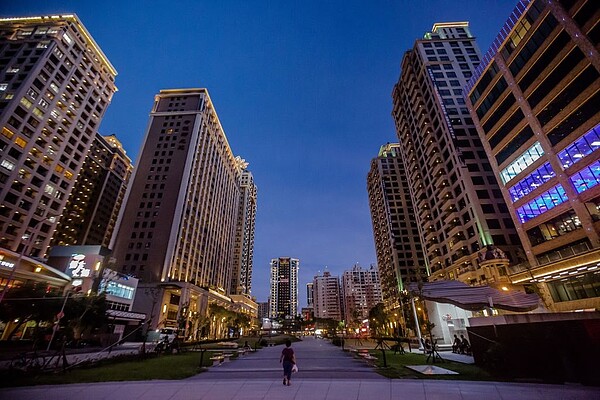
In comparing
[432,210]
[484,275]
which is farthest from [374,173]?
[484,275]

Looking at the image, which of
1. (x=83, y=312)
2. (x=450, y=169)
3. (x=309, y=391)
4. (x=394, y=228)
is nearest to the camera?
(x=309, y=391)

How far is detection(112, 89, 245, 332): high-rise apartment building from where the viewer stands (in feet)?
223

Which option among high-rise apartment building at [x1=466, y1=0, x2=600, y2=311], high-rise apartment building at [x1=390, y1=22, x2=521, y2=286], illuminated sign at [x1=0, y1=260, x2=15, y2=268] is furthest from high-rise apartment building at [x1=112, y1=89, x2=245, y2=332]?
high-rise apartment building at [x1=466, y1=0, x2=600, y2=311]

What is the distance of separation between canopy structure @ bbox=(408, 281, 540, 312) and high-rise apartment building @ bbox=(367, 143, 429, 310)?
72562mm

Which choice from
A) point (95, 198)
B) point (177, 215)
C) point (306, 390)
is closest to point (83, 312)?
point (306, 390)

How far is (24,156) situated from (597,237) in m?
97.4

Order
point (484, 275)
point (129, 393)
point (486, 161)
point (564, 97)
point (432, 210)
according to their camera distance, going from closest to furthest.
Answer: point (129, 393) < point (564, 97) < point (484, 275) < point (486, 161) < point (432, 210)

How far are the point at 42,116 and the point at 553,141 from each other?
99.3 m

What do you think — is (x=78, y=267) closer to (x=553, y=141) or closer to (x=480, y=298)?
(x=480, y=298)

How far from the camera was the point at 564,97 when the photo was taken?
106 ft

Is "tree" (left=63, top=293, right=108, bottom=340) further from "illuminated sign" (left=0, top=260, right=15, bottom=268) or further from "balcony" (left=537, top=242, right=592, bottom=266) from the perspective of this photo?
"balcony" (left=537, top=242, right=592, bottom=266)

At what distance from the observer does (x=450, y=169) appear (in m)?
60.2

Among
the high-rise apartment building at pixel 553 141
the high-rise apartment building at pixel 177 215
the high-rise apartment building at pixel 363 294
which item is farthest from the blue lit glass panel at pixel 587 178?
the high-rise apartment building at pixel 363 294

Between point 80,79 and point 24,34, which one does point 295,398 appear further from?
point 24,34
